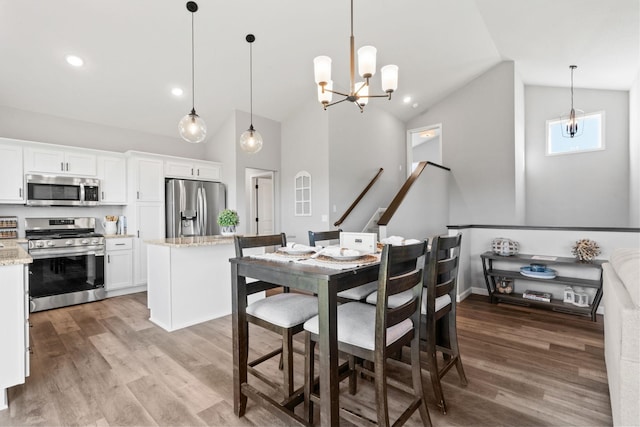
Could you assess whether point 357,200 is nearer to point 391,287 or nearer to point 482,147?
point 482,147

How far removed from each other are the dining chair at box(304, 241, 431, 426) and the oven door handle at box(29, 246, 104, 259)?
3927 mm

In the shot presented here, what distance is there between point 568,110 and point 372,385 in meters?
6.83

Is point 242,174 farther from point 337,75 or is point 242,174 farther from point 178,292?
point 178,292

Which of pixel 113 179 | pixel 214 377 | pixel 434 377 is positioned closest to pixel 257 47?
pixel 113 179

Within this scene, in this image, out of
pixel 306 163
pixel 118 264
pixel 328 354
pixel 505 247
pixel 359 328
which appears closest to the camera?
pixel 328 354

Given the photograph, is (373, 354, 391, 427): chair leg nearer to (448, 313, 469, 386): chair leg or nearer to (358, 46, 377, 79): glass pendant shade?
(448, 313, 469, 386): chair leg

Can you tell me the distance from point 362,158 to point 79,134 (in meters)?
4.72

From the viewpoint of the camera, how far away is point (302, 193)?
18.7ft

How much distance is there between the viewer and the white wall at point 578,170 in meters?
5.59

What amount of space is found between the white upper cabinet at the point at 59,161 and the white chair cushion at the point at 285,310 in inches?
159

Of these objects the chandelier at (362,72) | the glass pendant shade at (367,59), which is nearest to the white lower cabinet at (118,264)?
the chandelier at (362,72)

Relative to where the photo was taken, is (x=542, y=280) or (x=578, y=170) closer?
(x=542, y=280)

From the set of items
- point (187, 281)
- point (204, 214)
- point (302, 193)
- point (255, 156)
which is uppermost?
point (255, 156)

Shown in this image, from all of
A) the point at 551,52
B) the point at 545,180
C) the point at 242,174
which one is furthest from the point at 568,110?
the point at 242,174
